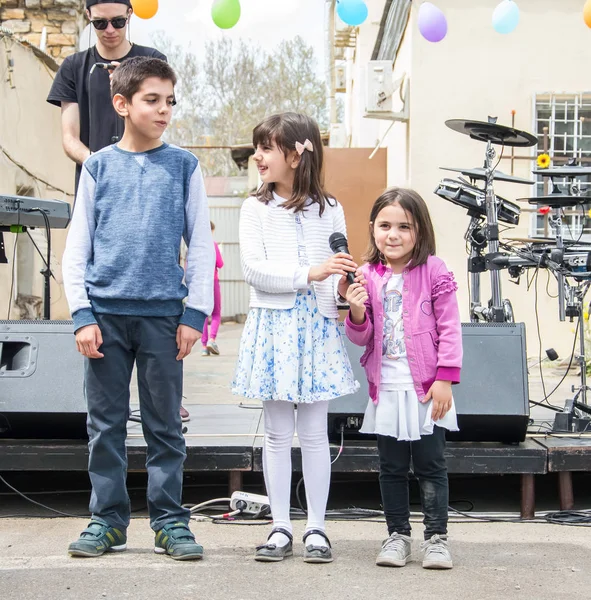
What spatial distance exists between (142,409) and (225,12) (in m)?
3.51

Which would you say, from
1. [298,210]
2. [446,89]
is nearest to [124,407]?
[298,210]

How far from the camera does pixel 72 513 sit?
3848mm

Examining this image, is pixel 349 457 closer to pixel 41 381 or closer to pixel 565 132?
pixel 41 381

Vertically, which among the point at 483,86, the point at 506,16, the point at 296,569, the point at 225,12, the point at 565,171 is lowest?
the point at 296,569

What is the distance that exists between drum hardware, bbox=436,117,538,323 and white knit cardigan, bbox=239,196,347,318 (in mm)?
1527

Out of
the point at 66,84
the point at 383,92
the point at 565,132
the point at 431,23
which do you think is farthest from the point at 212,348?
the point at 66,84

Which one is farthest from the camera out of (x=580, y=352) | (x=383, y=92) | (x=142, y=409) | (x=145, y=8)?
(x=383, y=92)

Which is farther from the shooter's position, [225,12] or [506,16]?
[506,16]

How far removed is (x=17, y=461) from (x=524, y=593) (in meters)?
2.11

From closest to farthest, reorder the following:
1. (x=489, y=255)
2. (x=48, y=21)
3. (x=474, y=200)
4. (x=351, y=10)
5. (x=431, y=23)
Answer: (x=489, y=255) → (x=474, y=200) → (x=351, y=10) → (x=431, y=23) → (x=48, y=21)

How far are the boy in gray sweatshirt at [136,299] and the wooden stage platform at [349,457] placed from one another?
24.2 inches

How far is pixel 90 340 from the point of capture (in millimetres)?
3021

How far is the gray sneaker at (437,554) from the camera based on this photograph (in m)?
2.99

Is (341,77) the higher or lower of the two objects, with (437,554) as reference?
higher
